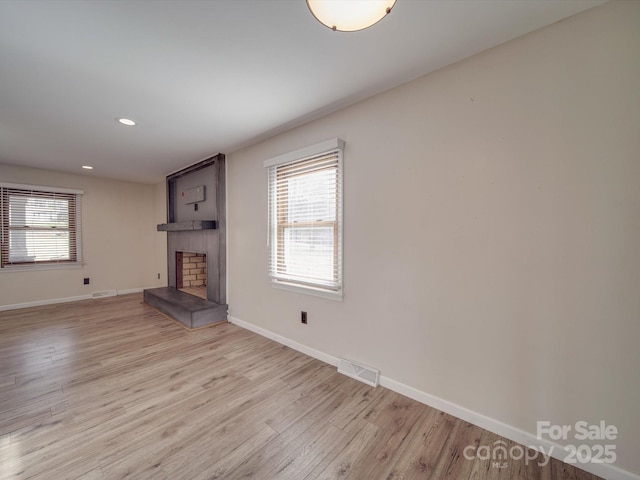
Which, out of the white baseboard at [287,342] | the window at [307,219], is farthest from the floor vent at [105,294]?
the window at [307,219]

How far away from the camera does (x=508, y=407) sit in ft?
5.02

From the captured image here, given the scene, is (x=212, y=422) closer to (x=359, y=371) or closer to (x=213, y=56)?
(x=359, y=371)

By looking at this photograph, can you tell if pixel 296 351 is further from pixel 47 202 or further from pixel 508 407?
pixel 47 202

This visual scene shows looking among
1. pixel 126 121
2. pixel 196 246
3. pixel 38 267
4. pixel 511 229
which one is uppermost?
pixel 126 121

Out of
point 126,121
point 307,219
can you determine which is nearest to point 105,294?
point 126,121

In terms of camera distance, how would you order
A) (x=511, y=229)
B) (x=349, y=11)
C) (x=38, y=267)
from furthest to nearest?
(x=38, y=267)
(x=511, y=229)
(x=349, y=11)

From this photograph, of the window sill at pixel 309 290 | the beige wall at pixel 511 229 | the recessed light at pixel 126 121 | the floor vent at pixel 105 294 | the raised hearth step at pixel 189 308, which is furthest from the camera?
the floor vent at pixel 105 294

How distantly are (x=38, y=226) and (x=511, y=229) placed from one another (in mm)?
6564

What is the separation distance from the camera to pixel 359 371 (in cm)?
217

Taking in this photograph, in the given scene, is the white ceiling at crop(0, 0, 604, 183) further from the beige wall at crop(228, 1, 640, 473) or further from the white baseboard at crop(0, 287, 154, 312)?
the white baseboard at crop(0, 287, 154, 312)

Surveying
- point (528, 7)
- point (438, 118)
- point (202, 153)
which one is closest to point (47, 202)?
point (202, 153)

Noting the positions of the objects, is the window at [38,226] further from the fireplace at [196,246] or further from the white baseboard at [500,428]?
the white baseboard at [500,428]

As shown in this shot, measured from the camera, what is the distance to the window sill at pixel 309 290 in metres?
2.33

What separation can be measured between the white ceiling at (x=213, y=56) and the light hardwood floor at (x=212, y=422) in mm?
2339
